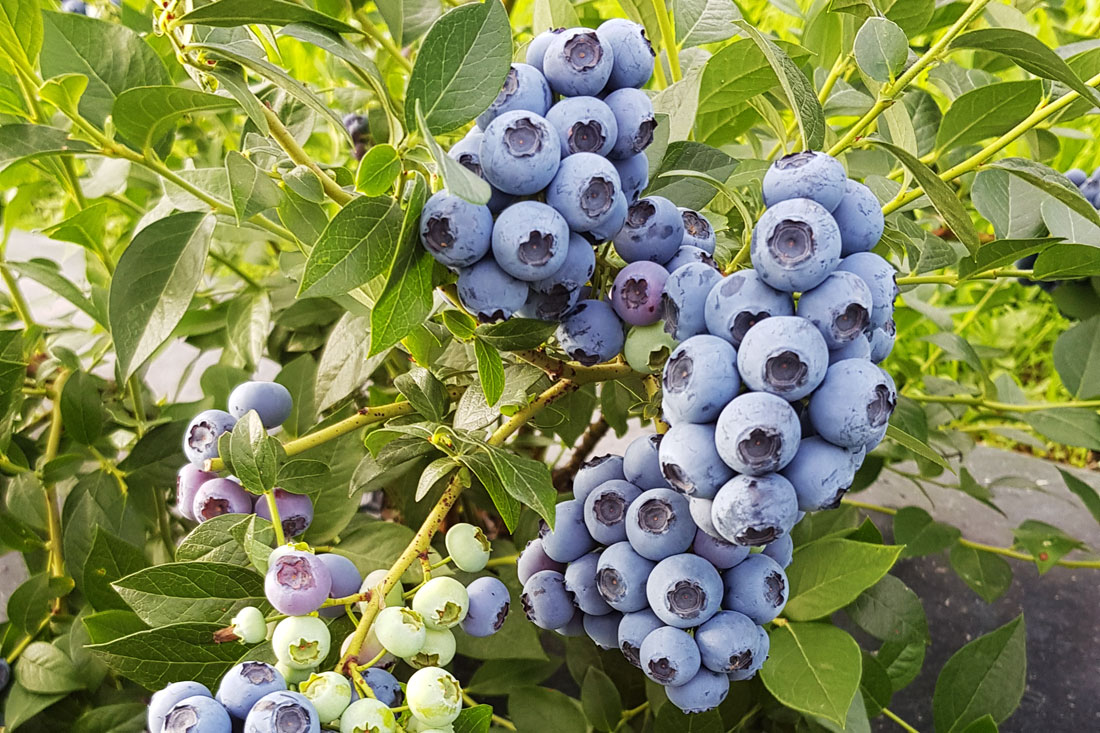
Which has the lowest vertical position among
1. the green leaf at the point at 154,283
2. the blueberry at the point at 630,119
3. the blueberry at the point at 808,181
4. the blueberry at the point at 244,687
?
the blueberry at the point at 244,687

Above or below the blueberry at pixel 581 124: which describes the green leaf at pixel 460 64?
above

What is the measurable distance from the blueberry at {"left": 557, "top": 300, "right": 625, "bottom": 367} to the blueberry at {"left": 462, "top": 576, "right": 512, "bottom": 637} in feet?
0.53

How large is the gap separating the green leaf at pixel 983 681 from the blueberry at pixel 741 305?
0.54 m

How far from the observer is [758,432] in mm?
358

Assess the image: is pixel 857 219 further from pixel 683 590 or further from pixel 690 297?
pixel 683 590

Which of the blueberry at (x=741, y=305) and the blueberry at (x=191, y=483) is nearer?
the blueberry at (x=741, y=305)

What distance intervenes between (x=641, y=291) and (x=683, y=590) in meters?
0.17

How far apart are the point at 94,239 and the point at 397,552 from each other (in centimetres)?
47

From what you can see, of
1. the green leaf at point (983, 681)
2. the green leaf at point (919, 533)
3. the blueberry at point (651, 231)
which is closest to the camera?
the blueberry at point (651, 231)

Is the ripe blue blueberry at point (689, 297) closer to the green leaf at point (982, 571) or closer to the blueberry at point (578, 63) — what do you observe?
the blueberry at point (578, 63)

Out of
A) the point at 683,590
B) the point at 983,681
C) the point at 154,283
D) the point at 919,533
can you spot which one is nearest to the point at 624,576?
the point at 683,590

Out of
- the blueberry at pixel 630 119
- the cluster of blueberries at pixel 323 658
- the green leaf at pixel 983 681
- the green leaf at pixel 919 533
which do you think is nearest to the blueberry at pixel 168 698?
the cluster of blueberries at pixel 323 658

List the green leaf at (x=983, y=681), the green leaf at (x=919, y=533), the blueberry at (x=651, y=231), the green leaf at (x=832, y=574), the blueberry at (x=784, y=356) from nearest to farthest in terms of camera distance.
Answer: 1. the blueberry at (x=784, y=356)
2. the blueberry at (x=651, y=231)
3. the green leaf at (x=832, y=574)
4. the green leaf at (x=983, y=681)
5. the green leaf at (x=919, y=533)

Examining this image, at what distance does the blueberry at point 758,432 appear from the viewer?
358 millimetres
